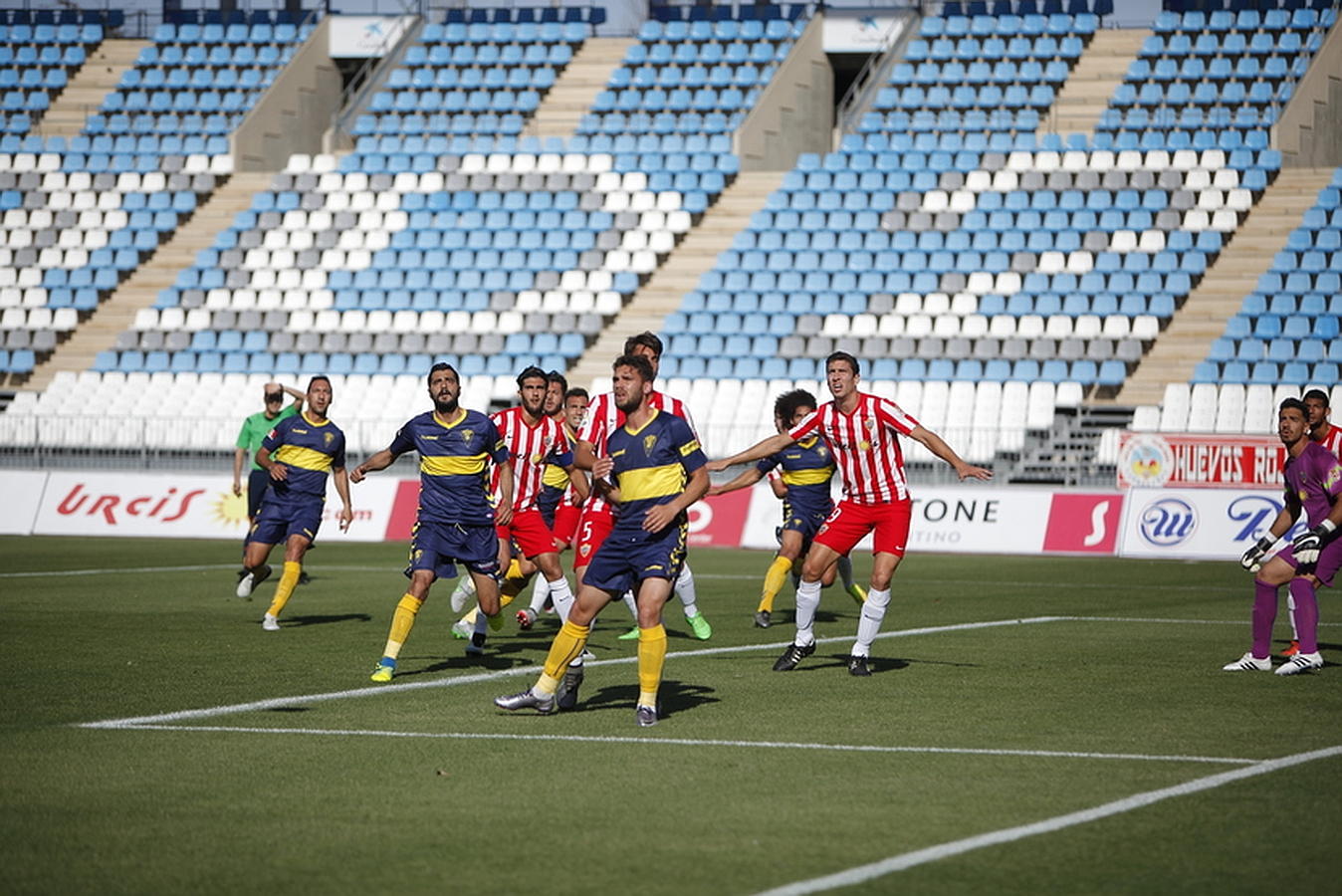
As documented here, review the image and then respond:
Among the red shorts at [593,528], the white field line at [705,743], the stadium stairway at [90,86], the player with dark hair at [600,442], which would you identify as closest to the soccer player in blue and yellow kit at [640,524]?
the player with dark hair at [600,442]

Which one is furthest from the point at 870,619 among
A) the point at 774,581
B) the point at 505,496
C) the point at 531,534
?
the point at 774,581

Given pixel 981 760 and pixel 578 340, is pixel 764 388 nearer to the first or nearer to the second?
pixel 578 340

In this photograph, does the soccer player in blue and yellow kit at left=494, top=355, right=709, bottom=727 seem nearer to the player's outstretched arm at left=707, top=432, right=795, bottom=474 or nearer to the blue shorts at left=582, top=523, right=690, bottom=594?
the blue shorts at left=582, top=523, right=690, bottom=594

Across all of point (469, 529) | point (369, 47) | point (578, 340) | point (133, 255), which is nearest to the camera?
point (469, 529)

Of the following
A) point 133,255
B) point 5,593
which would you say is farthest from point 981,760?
point 133,255

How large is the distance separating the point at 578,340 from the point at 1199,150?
13.8 metres

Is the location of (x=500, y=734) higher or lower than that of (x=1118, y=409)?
lower

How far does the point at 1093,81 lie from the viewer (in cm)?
4381

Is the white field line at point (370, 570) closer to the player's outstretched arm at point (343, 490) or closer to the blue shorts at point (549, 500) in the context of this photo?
the blue shorts at point (549, 500)

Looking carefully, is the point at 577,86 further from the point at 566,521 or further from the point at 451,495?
the point at 451,495

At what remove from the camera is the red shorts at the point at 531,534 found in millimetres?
15094

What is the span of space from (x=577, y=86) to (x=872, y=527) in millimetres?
35879

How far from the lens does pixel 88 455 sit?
35281 mm

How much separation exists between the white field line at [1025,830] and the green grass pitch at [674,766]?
0.02m
